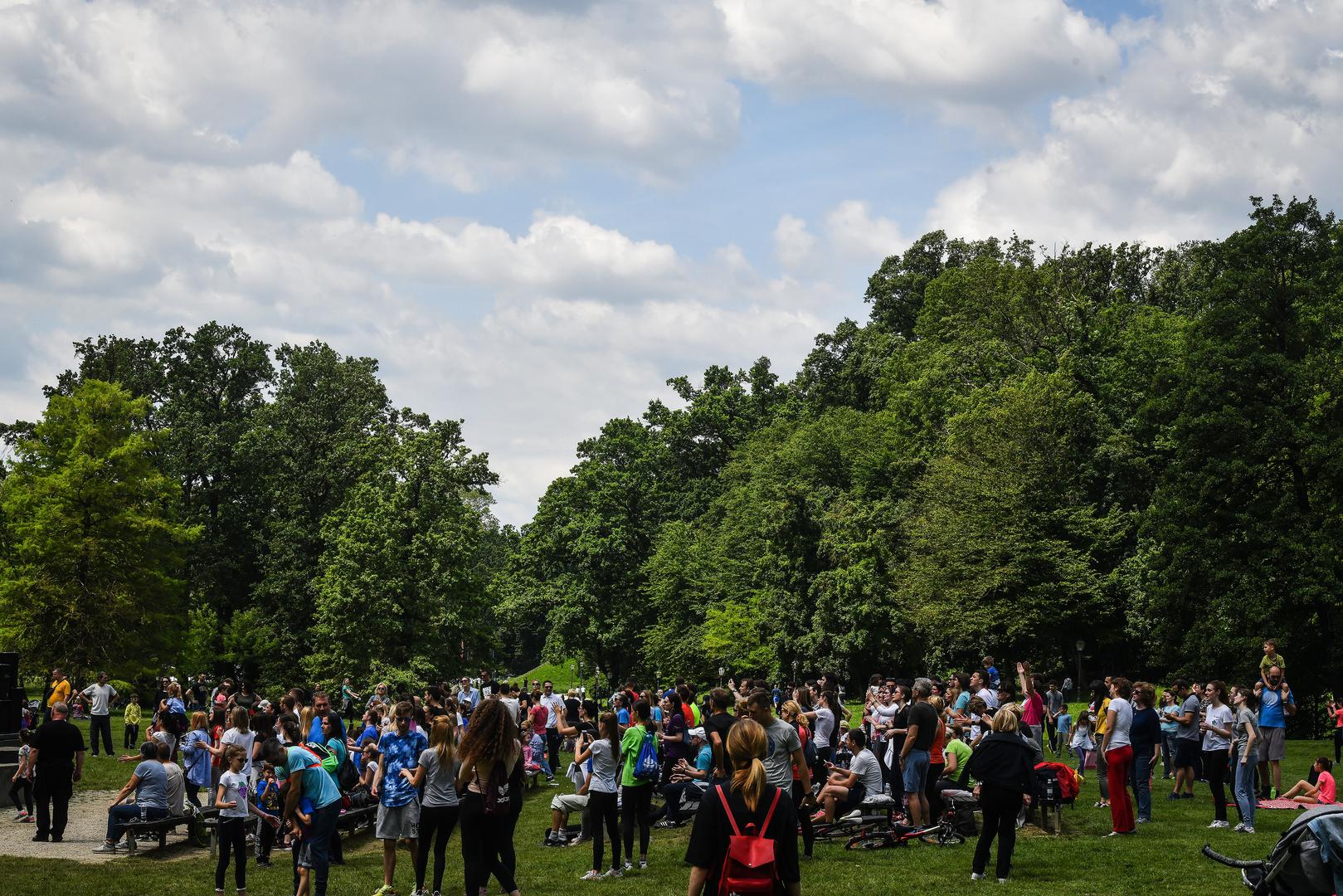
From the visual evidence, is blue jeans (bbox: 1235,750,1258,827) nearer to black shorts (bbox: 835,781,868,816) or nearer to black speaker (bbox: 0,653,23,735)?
black shorts (bbox: 835,781,868,816)

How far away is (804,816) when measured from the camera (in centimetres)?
1309

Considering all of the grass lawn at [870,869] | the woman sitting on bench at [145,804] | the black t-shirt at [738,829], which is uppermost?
the black t-shirt at [738,829]

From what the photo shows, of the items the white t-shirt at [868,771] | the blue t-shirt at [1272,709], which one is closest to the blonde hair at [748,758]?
the white t-shirt at [868,771]

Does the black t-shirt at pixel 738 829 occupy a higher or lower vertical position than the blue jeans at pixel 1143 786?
higher

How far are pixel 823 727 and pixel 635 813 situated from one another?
4515 millimetres

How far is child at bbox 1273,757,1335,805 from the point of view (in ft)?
43.8

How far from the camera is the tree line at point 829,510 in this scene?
34875 mm

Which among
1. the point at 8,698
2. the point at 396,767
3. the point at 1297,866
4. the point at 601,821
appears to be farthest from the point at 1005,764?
the point at 8,698

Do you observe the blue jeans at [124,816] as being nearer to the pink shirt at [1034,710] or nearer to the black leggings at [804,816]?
the black leggings at [804,816]

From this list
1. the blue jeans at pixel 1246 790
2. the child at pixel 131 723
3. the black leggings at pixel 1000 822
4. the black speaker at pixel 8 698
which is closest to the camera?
the black leggings at pixel 1000 822

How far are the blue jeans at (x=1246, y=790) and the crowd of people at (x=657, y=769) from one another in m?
0.03

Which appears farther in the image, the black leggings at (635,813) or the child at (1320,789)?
the child at (1320,789)

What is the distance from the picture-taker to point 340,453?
55.3m

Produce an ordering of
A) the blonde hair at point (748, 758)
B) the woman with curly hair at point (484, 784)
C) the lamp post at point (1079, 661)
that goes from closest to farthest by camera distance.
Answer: the blonde hair at point (748, 758)
the woman with curly hair at point (484, 784)
the lamp post at point (1079, 661)
